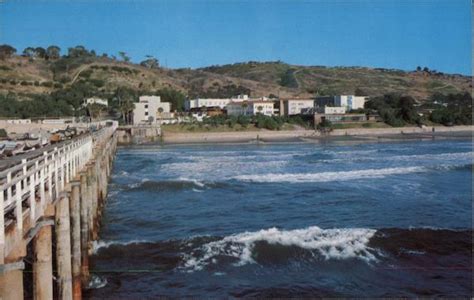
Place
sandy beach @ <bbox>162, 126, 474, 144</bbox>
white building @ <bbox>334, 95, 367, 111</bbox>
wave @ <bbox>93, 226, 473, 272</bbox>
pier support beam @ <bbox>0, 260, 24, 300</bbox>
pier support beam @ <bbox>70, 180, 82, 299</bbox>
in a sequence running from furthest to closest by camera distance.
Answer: white building @ <bbox>334, 95, 367, 111</bbox> → sandy beach @ <bbox>162, 126, 474, 144</bbox> → wave @ <bbox>93, 226, 473, 272</bbox> → pier support beam @ <bbox>70, 180, 82, 299</bbox> → pier support beam @ <bbox>0, 260, 24, 300</bbox>

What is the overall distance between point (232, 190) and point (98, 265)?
17425 millimetres

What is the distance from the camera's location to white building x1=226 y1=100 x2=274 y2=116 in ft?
438

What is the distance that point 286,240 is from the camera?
59.4ft

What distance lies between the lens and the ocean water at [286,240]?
13766 mm

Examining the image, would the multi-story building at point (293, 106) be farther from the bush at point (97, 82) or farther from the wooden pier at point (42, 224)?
the wooden pier at point (42, 224)

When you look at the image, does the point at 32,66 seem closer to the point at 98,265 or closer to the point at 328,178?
the point at 328,178

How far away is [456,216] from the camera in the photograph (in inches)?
902

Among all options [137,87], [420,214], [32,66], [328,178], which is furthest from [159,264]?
[32,66]

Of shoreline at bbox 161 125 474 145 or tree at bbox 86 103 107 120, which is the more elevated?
tree at bbox 86 103 107 120

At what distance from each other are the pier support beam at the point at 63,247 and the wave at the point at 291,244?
5.18 metres

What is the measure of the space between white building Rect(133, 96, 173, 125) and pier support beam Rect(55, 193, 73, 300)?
10416cm

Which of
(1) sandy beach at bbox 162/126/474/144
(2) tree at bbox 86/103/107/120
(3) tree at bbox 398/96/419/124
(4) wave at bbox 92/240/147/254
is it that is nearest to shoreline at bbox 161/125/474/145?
(1) sandy beach at bbox 162/126/474/144

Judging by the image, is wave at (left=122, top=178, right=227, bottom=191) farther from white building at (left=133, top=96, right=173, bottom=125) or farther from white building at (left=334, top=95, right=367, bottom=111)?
white building at (left=334, top=95, right=367, bottom=111)

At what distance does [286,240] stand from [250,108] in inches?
4594
